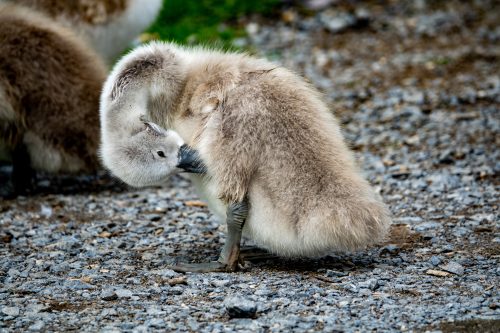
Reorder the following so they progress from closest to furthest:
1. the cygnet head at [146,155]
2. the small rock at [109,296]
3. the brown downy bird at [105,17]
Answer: the small rock at [109,296] → the cygnet head at [146,155] → the brown downy bird at [105,17]

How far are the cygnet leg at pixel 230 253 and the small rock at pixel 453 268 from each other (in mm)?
1154

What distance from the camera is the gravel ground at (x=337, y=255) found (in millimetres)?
4043

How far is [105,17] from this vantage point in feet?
25.9

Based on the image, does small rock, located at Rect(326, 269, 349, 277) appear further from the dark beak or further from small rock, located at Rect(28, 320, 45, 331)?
small rock, located at Rect(28, 320, 45, 331)

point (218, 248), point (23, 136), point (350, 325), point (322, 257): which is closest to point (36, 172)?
point (23, 136)

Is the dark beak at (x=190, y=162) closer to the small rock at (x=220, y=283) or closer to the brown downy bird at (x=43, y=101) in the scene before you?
the small rock at (x=220, y=283)

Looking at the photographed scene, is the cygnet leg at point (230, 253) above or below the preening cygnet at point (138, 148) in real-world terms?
below

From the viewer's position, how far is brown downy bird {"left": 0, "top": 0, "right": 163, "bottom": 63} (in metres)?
7.64

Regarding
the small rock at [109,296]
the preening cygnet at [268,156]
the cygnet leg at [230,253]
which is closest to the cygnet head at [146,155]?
the preening cygnet at [268,156]

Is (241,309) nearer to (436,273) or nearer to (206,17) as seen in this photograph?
(436,273)

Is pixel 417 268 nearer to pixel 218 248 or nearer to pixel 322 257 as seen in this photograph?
pixel 322 257

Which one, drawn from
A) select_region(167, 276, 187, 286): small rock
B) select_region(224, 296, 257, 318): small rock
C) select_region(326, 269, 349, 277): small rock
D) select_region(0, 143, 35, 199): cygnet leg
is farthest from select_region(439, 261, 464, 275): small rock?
select_region(0, 143, 35, 199): cygnet leg

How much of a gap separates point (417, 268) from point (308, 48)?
6.13 meters

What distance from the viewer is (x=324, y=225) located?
446cm
